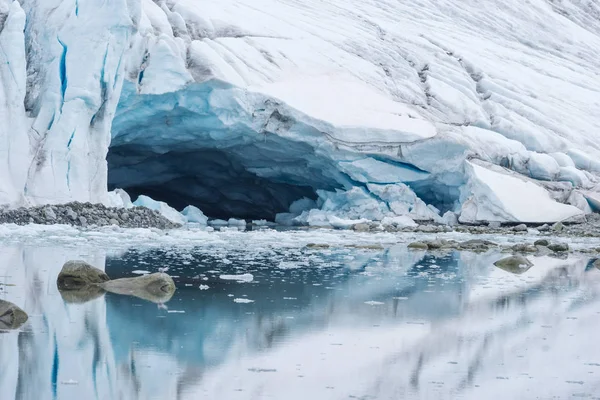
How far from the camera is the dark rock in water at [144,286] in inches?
248

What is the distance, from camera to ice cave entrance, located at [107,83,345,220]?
15602 millimetres

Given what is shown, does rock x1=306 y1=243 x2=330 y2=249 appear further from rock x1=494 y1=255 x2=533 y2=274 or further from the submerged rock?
the submerged rock

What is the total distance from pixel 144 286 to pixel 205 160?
13023 mm

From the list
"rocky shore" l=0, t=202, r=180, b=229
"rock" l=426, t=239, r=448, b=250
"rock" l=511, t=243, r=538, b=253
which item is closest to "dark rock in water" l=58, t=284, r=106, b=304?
"rocky shore" l=0, t=202, r=180, b=229

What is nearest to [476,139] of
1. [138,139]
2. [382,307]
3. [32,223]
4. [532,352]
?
[138,139]

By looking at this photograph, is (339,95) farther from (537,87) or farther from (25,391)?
(25,391)

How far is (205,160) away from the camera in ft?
63.2

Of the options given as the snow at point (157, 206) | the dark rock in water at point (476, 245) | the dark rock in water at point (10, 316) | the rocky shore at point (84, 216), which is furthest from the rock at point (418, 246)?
the dark rock in water at point (10, 316)

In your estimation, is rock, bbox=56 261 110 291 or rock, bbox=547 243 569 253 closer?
rock, bbox=56 261 110 291

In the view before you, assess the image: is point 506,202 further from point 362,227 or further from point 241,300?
point 241,300

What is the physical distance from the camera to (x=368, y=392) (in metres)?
3.75

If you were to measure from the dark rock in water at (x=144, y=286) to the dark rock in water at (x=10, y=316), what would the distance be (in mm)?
1427

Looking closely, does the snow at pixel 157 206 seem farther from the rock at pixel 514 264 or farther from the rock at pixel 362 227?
the rock at pixel 514 264

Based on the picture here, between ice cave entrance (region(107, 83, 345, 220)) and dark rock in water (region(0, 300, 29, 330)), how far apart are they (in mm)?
10300
